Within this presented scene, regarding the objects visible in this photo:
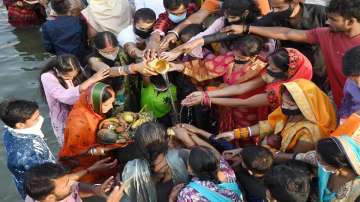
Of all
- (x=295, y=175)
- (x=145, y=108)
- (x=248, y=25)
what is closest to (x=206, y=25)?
(x=248, y=25)

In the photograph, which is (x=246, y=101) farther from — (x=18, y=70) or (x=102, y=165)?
(x=18, y=70)

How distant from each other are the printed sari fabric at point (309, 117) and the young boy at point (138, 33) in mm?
1854

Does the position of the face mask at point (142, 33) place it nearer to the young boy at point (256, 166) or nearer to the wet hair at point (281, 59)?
the wet hair at point (281, 59)

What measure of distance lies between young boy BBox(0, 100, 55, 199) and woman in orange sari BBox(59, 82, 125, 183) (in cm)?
39

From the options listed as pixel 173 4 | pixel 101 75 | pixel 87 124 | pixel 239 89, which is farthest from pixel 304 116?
pixel 173 4

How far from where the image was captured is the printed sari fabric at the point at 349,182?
9.09 feet

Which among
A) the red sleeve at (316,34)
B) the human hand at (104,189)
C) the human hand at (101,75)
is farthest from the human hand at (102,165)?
the red sleeve at (316,34)

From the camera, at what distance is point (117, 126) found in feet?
13.2

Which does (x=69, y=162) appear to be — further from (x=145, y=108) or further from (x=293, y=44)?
(x=293, y=44)

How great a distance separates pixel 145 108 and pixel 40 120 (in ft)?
3.94

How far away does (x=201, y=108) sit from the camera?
15.4 ft

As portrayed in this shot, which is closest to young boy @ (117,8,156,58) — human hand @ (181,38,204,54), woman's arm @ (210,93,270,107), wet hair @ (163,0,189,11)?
wet hair @ (163,0,189,11)

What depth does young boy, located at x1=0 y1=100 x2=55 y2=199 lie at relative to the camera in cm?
350

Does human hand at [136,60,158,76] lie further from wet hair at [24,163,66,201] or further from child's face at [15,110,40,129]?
wet hair at [24,163,66,201]
